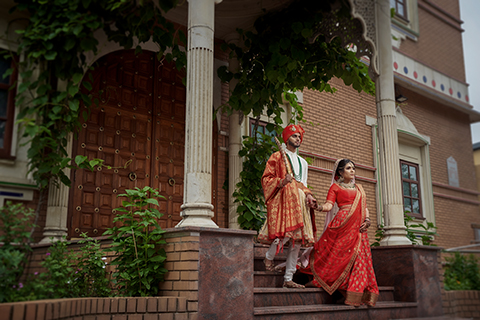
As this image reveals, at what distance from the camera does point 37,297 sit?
378cm

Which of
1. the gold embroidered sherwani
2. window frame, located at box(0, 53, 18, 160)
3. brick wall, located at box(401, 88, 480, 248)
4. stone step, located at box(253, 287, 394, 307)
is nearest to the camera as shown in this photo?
stone step, located at box(253, 287, 394, 307)

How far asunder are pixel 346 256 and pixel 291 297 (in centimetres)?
86

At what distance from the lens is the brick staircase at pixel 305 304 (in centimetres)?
511

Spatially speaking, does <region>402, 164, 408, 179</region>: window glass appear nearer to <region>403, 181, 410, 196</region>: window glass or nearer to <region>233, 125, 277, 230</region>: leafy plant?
<region>403, 181, 410, 196</region>: window glass

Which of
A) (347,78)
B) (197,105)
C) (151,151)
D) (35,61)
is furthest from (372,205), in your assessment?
(35,61)

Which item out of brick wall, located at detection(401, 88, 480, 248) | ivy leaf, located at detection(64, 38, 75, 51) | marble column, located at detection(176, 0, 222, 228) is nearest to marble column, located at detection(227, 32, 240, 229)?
marble column, located at detection(176, 0, 222, 228)

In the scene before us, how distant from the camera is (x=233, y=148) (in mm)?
8180

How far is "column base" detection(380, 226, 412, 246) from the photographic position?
6.83m

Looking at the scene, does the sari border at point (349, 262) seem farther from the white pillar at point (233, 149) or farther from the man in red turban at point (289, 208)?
the white pillar at point (233, 149)

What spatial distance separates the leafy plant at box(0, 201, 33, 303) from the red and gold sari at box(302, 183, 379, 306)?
3.35 m

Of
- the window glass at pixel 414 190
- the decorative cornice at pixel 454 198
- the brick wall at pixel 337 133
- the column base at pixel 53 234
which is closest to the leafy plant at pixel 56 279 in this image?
the column base at pixel 53 234

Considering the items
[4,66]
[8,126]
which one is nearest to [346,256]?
[8,126]

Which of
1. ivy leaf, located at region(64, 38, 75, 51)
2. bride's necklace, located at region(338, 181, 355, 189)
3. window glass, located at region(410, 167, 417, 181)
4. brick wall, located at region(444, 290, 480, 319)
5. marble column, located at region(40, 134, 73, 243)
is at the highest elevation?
window glass, located at region(410, 167, 417, 181)

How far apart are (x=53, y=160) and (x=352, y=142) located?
7093 mm
